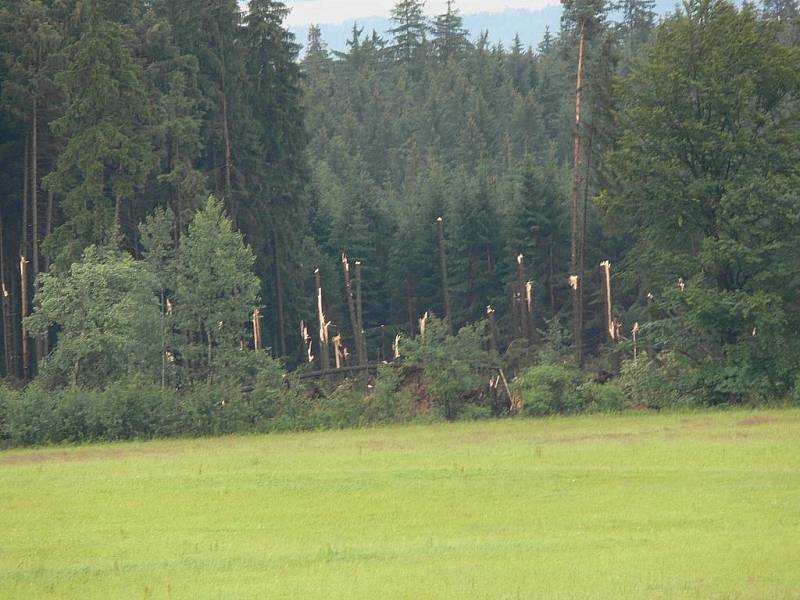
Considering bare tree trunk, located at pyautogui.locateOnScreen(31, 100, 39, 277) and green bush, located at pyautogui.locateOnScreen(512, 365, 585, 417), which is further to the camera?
bare tree trunk, located at pyautogui.locateOnScreen(31, 100, 39, 277)

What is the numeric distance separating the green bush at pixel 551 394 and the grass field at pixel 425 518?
5434 mm

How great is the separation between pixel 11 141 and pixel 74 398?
73.0 ft

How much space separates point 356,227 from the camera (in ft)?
278

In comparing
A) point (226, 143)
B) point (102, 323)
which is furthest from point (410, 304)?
point (102, 323)

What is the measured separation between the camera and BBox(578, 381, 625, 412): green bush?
35.7 meters

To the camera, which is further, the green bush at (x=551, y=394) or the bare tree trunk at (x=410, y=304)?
the bare tree trunk at (x=410, y=304)

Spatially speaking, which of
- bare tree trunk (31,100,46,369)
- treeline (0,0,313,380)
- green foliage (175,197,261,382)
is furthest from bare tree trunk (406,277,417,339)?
green foliage (175,197,261,382)

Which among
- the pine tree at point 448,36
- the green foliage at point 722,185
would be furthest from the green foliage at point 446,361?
the pine tree at point 448,36

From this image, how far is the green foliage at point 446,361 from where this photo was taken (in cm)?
3556

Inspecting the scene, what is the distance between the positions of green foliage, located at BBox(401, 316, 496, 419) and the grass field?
547 centimetres

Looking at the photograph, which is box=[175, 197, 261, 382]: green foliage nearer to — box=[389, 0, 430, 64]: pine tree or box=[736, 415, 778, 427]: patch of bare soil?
box=[736, 415, 778, 427]: patch of bare soil

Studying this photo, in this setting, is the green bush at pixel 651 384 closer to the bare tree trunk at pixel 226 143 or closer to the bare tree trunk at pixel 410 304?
the bare tree trunk at pixel 226 143

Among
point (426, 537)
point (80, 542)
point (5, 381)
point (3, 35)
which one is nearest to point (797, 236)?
point (426, 537)

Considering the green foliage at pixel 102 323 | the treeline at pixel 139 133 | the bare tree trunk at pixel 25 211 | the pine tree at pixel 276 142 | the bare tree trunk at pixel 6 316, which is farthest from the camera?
the pine tree at pixel 276 142
